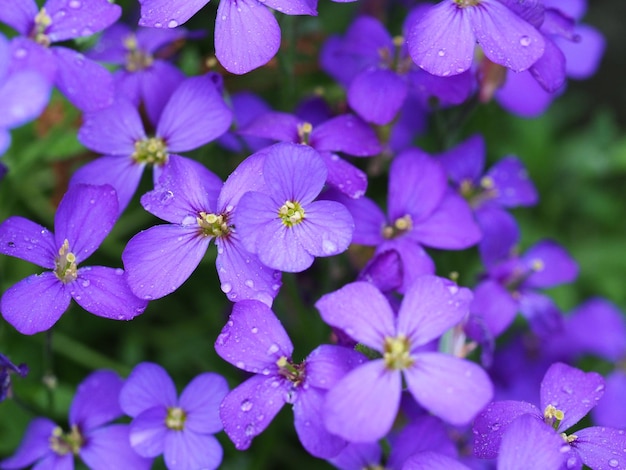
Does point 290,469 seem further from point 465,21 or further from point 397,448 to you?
point 465,21

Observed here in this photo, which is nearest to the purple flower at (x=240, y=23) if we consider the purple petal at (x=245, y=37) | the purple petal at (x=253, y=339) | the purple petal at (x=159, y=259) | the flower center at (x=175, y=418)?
the purple petal at (x=245, y=37)

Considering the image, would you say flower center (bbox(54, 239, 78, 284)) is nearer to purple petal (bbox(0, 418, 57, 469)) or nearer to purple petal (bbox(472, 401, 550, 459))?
purple petal (bbox(0, 418, 57, 469))

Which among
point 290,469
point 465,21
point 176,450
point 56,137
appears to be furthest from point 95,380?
point 465,21

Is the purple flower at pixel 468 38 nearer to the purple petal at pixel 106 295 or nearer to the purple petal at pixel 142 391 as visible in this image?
the purple petal at pixel 106 295

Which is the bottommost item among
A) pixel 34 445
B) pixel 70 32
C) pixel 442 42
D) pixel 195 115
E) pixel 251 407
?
pixel 34 445

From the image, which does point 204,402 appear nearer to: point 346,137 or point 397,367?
point 397,367

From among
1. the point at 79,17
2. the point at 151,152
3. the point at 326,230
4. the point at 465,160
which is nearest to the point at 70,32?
the point at 79,17
